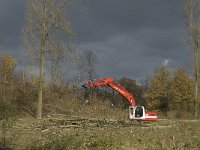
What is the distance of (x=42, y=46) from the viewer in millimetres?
31734

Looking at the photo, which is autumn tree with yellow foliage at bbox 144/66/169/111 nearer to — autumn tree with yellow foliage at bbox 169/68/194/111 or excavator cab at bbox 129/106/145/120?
autumn tree with yellow foliage at bbox 169/68/194/111

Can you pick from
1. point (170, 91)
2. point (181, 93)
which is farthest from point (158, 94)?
point (181, 93)

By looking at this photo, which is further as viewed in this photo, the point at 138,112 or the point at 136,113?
the point at 138,112

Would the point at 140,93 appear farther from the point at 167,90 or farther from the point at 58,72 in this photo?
the point at 58,72

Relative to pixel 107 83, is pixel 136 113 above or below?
below

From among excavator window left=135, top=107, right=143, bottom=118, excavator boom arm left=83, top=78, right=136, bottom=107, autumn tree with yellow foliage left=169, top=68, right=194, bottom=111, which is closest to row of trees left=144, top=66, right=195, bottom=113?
autumn tree with yellow foliage left=169, top=68, right=194, bottom=111

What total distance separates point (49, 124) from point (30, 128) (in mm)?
1337

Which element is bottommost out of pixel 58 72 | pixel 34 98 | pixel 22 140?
pixel 22 140

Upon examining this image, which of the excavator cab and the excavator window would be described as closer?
the excavator cab

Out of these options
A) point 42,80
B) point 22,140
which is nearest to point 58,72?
point 42,80

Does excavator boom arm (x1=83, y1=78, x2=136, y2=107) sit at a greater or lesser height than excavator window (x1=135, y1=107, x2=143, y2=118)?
greater

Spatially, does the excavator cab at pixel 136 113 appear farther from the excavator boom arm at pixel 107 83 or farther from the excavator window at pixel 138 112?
the excavator boom arm at pixel 107 83

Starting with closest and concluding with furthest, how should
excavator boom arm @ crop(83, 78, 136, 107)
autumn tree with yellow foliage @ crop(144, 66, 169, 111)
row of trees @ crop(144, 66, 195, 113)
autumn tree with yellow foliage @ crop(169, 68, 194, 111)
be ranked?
excavator boom arm @ crop(83, 78, 136, 107), autumn tree with yellow foliage @ crop(169, 68, 194, 111), row of trees @ crop(144, 66, 195, 113), autumn tree with yellow foliage @ crop(144, 66, 169, 111)

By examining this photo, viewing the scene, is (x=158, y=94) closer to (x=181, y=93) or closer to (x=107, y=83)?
(x=181, y=93)
